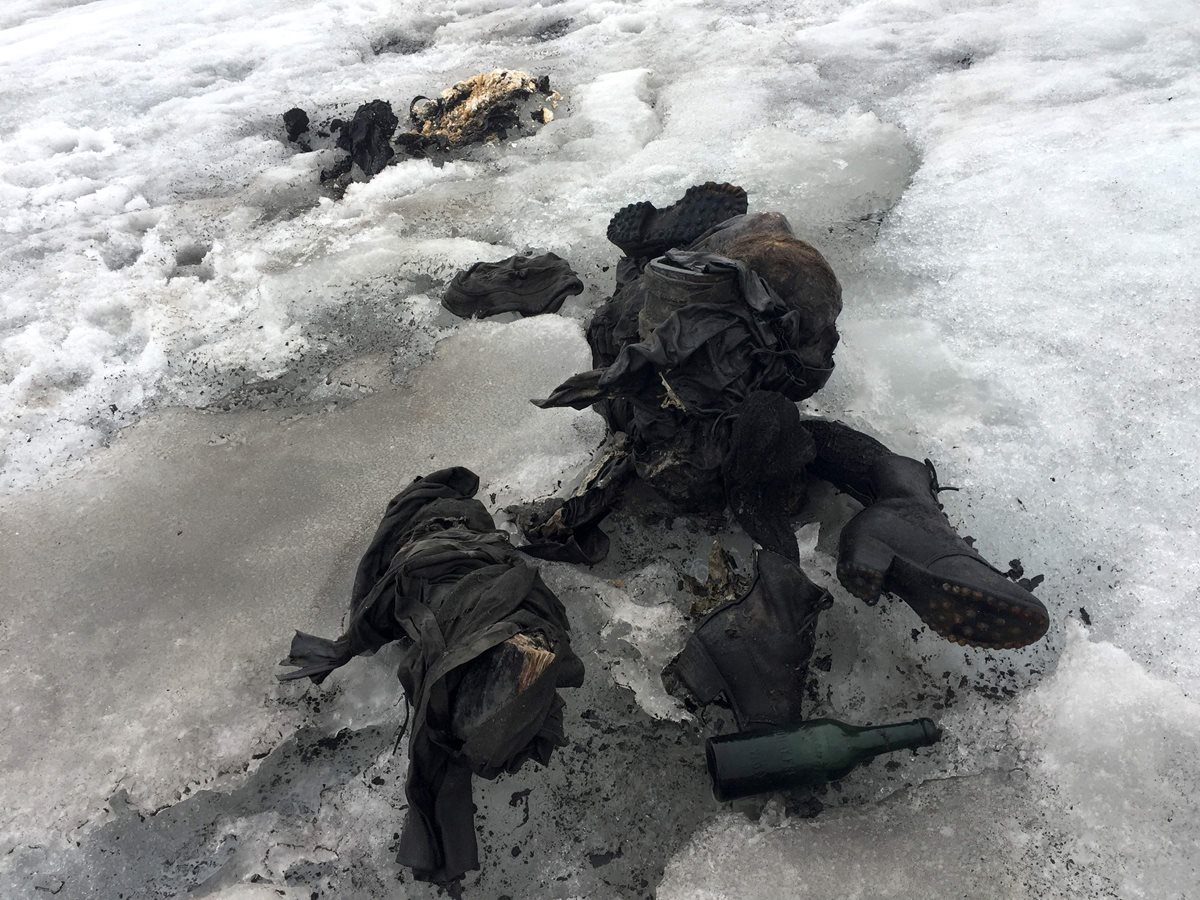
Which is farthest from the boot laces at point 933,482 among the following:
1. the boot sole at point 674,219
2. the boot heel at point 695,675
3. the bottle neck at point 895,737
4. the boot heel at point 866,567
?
the boot sole at point 674,219

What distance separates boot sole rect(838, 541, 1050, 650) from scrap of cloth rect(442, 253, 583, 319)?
187 cm

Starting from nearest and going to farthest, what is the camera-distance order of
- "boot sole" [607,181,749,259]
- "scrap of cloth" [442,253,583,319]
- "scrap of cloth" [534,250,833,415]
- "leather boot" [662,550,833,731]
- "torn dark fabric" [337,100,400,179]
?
"leather boot" [662,550,833,731], "scrap of cloth" [534,250,833,415], "boot sole" [607,181,749,259], "scrap of cloth" [442,253,583,319], "torn dark fabric" [337,100,400,179]

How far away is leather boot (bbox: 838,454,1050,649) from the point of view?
5.88 ft

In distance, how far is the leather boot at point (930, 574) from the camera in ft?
5.88

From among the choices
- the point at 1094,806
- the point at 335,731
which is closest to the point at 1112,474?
the point at 1094,806

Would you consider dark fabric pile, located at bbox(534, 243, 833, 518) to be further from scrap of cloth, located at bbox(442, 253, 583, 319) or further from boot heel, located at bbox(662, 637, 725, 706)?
scrap of cloth, located at bbox(442, 253, 583, 319)

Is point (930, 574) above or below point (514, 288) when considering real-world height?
below

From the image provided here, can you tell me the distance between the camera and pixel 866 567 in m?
1.92

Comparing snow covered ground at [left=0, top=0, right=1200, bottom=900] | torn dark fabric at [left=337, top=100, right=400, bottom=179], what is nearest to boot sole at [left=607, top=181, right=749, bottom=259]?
snow covered ground at [left=0, top=0, right=1200, bottom=900]

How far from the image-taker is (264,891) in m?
1.72

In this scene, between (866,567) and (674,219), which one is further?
(674,219)

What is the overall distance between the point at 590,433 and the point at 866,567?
3.88ft

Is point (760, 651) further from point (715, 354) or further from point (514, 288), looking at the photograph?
point (514, 288)

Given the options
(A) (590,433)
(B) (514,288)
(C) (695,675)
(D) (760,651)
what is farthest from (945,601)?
(B) (514,288)
